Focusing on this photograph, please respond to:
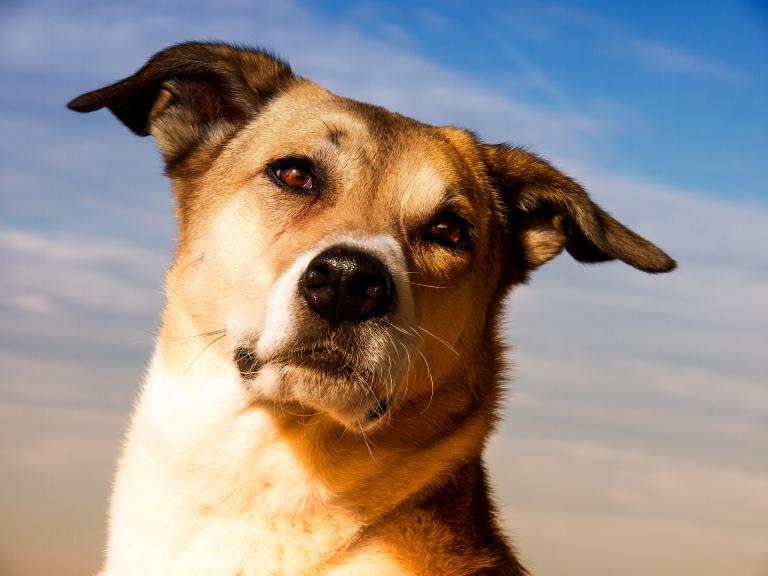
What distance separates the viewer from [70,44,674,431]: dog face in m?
3.65

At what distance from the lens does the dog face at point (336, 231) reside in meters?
3.65

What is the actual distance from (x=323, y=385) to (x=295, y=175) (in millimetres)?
1160

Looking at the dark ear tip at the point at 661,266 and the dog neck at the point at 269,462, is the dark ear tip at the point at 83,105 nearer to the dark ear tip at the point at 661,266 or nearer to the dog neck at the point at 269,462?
the dog neck at the point at 269,462

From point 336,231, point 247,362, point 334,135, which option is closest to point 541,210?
point 334,135

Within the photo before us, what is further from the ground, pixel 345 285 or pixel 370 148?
pixel 370 148

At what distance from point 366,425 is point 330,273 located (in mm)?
708

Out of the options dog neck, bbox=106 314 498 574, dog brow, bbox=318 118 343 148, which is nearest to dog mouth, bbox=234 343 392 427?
dog neck, bbox=106 314 498 574

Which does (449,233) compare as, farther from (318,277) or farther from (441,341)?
(318,277)

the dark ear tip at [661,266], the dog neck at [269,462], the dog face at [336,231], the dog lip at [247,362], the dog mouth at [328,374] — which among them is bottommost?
the dog neck at [269,462]

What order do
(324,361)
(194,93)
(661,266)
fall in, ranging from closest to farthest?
(324,361)
(661,266)
(194,93)

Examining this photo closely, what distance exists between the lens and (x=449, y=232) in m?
4.49

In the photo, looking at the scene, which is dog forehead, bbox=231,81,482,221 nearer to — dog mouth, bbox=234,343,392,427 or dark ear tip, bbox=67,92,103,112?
dark ear tip, bbox=67,92,103,112

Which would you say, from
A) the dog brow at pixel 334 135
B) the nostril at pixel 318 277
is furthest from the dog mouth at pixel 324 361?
the dog brow at pixel 334 135

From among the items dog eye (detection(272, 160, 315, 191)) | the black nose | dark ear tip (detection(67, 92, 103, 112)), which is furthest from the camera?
dark ear tip (detection(67, 92, 103, 112))
